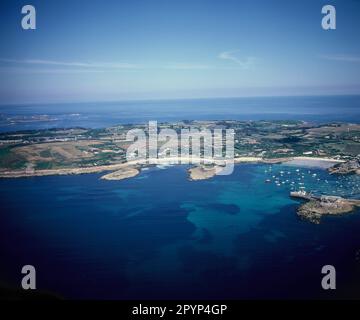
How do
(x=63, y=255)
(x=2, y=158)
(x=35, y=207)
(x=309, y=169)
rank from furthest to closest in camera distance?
(x=2, y=158)
(x=309, y=169)
(x=35, y=207)
(x=63, y=255)

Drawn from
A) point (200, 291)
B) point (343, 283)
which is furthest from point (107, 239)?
point (343, 283)

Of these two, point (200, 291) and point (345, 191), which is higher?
point (345, 191)

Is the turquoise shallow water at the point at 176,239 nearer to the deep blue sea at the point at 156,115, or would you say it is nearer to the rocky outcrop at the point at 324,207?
the rocky outcrop at the point at 324,207

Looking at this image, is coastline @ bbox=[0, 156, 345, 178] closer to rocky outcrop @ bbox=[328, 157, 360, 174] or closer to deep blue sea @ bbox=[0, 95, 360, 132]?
rocky outcrop @ bbox=[328, 157, 360, 174]

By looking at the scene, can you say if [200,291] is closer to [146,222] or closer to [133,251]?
[133,251]

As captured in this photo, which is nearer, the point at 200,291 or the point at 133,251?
the point at 200,291

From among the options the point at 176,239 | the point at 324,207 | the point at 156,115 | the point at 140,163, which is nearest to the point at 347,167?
the point at 324,207

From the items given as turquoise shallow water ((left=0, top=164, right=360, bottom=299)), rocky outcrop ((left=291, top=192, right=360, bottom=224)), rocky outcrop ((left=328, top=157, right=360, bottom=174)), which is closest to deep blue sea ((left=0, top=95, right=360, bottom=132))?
rocky outcrop ((left=328, top=157, right=360, bottom=174))
